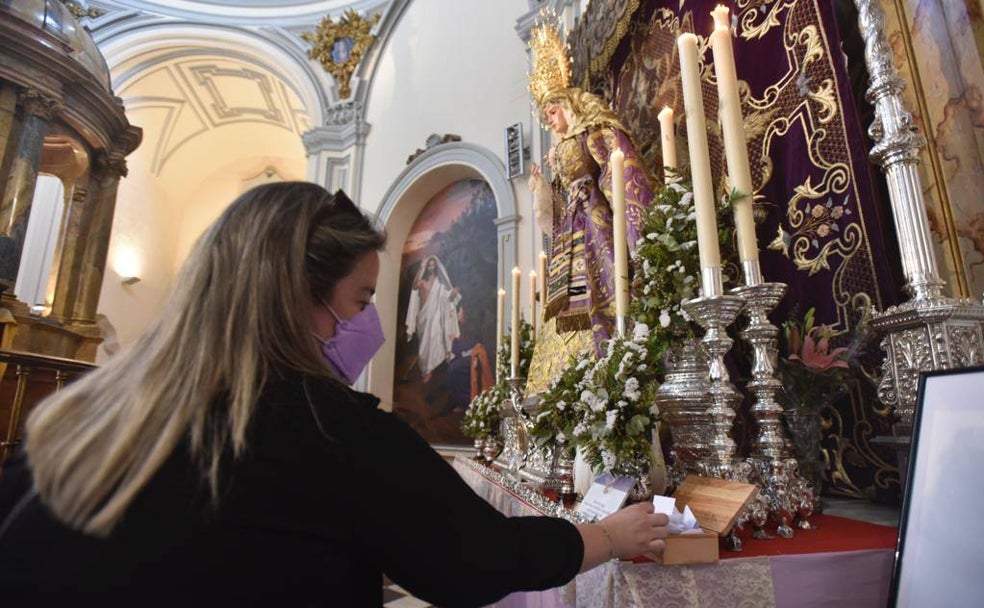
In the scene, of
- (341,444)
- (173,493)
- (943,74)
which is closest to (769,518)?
(341,444)

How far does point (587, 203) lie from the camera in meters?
2.34

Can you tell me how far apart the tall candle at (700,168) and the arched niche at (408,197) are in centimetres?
365

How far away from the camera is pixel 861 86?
1.69 metres

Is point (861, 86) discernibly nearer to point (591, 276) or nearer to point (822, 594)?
point (591, 276)

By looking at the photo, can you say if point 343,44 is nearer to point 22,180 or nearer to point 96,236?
point 96,236

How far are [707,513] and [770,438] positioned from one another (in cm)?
26

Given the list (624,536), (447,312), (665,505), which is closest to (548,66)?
A: (665,505)

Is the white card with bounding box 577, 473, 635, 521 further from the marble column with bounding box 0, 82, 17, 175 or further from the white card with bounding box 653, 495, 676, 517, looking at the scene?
the marble column with bounding box 0, 82, 17, 175

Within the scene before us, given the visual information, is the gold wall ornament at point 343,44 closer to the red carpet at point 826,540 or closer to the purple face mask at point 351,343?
the purple face mask at point 351,343

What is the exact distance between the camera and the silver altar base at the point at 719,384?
3.72 feet

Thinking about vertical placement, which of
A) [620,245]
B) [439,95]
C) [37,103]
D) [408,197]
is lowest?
[620,245]

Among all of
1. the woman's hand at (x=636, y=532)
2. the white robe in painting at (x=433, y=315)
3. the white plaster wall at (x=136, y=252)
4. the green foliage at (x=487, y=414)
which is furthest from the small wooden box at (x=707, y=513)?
the white plaster wall at (x=136, y=252)

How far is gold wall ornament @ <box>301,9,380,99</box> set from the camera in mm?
8250

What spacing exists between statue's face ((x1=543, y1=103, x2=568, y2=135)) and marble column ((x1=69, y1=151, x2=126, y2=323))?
7.26m
